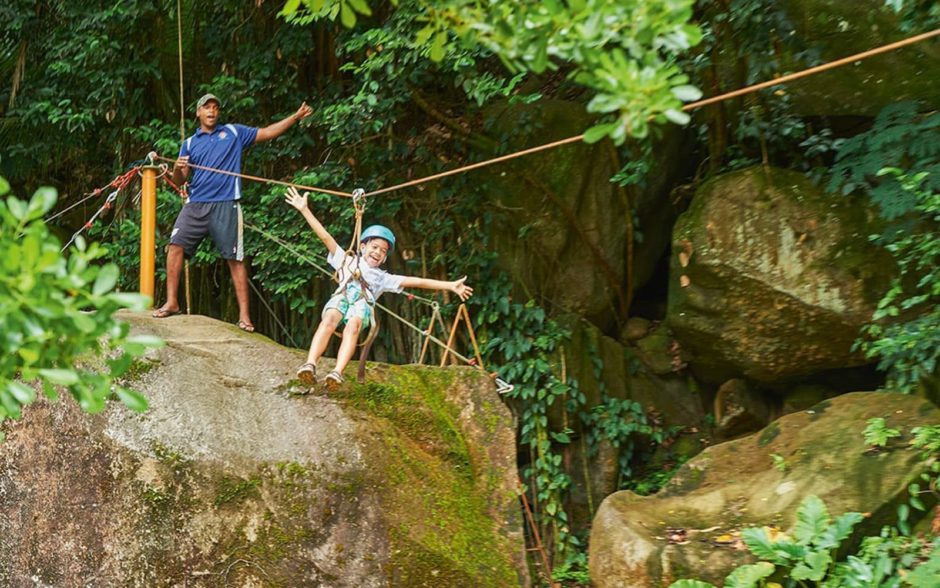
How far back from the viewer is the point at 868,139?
22.0ft

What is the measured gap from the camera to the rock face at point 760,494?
545cm

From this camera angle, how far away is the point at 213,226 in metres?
6.26

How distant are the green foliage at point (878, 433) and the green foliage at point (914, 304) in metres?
0.59

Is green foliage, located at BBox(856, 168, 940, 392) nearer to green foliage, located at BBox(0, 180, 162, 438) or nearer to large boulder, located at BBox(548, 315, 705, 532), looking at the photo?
large boulder, located at BBox(548, 315, 705, 532)

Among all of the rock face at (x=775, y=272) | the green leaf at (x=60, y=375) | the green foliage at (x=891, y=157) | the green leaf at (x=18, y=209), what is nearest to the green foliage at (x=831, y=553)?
the green foliage at (x=891, y=157)

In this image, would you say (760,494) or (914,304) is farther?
(914,304)

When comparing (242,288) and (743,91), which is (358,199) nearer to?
(242,288)

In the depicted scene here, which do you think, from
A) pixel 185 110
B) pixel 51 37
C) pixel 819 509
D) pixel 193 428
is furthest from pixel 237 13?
pixel 819 509

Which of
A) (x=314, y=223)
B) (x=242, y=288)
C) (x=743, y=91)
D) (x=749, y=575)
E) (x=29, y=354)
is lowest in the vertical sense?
(x=749, y=575)

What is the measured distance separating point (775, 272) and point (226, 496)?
4077mm

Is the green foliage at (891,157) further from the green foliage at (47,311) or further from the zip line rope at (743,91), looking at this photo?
the green foliage at (47,311)

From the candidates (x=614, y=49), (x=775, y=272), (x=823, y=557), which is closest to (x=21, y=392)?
(x=614, y=49)

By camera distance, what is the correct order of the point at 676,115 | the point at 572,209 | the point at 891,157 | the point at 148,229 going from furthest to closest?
the point at 572,209 < the point at 891,157 < the point at 148,229 < the point at 676,115

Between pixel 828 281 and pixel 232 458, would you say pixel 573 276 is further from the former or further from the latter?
pixel 232 458
